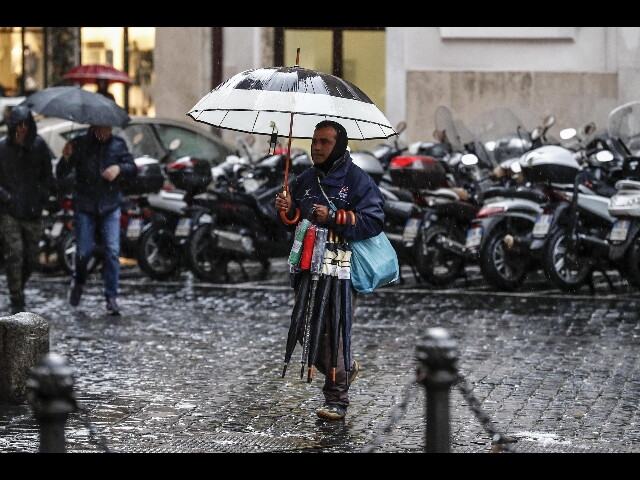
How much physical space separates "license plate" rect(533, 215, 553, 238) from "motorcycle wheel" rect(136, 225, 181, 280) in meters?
3.77

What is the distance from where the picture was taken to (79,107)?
12.4 meters

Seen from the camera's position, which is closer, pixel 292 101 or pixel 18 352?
pixel 292 101

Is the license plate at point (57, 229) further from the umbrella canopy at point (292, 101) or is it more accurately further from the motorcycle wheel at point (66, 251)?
the umbrella canopy at point (292, 101)

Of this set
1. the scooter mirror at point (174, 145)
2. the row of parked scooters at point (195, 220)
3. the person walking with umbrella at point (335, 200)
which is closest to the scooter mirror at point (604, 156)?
the row of parked scooters at point (195, 220)

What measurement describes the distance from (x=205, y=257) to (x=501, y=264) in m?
3.04

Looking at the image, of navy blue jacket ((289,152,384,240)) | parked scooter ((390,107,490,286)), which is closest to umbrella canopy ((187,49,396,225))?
navy blue jacket ((289,152,384,240))

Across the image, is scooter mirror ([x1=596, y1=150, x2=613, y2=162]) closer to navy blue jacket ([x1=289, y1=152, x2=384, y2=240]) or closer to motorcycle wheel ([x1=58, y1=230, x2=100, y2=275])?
motorcycle wheel ([x1=58, y1=230, x2=100, y2=275])

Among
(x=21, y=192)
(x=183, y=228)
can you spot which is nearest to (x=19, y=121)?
(x=21, y=192)

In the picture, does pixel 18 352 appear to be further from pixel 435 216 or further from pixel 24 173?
pixel 435 216

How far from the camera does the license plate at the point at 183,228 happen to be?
14.5 meters

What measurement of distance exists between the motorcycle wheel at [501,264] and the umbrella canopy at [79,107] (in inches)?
143

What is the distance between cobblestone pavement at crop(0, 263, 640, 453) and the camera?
727 cm

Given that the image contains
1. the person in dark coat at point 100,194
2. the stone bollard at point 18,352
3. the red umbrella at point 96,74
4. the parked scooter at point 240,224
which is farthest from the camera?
the red umbrella at point 96,74
